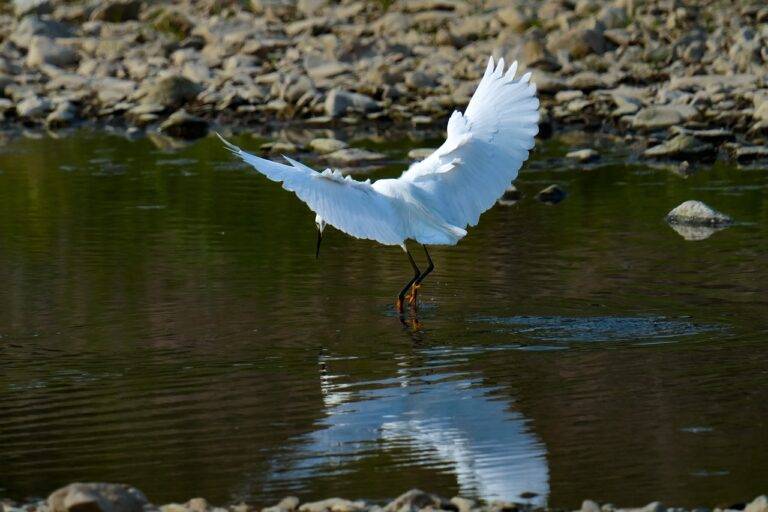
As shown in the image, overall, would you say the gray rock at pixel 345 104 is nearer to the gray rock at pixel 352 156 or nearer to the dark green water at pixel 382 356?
the gray rock at pixel 352 156

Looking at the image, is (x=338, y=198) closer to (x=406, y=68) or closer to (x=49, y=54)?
(x=406, y=68)

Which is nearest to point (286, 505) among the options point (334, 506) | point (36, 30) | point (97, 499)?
point (334, 506)

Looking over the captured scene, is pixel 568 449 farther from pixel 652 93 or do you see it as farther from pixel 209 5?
pixel 209 5

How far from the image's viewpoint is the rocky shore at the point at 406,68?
67.9 ft

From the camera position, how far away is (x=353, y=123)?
74.1 ft

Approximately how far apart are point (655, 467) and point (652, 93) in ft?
50.5

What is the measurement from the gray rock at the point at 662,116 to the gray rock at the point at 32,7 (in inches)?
640

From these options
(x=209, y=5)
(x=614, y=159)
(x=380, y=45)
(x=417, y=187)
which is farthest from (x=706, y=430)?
(x=209, y=5)

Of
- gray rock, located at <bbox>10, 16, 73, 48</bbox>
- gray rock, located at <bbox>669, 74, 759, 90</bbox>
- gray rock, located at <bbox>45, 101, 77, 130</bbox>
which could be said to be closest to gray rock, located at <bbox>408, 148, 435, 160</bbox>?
gray rock, located at <bbox>669, 74, 759, 90</bbox>

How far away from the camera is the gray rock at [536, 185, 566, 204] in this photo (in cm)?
1578

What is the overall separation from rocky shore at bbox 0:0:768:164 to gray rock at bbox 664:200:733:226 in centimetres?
388

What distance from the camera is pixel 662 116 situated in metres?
20.0

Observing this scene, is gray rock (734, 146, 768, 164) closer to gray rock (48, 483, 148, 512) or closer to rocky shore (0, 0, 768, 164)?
rocky shore (0, 0, 768, 164)

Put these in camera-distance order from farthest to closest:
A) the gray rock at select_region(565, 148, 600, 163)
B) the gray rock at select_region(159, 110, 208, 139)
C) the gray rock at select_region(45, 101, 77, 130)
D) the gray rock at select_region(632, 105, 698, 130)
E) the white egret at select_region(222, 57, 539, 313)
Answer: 1. the gray rock at select_region(45, 101, 77, 130)
2. the gray rock at select_region(159, 110, 208, 139)
3. the gray rock at select_region(632, 105, 698, 130)
4. the gray rock at select_region(565, 148, 600, 163)
5. the white egret at select_region(222, 57, 539, 313)
